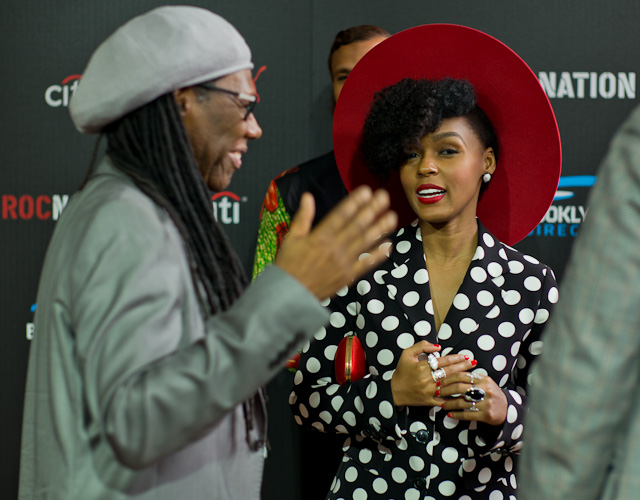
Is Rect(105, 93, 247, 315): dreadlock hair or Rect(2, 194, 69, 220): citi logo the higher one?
Rect(2, 194, 69, 220): citi logo

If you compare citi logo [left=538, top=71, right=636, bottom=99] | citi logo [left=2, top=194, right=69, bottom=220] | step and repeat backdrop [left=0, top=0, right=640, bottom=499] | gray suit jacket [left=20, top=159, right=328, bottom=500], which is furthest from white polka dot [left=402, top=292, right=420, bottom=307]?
citi logo [left=2, top=194, right=69, bottom=220]

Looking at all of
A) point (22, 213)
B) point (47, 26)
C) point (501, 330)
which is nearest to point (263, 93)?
point (47, 26)

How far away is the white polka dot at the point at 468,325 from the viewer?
1.84 metres

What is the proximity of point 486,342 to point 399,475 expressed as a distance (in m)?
0.40

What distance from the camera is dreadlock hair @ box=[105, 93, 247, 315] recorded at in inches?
46.3

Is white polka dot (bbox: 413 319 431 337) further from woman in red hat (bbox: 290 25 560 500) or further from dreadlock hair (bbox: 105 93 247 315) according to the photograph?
dreadlock hair (bbox: 105 93 247 315)

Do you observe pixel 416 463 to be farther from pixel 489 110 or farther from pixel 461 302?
pixel 489 110

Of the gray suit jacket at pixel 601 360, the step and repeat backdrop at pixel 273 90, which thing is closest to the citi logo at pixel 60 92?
the step and repeat backdrop at pixel 273 90

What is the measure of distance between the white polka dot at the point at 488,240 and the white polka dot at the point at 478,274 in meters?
0.10

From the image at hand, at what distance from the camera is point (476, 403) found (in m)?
1.71

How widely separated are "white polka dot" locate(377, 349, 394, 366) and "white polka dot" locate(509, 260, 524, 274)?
0.42 metres

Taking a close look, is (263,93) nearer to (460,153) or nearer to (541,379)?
(460,153)

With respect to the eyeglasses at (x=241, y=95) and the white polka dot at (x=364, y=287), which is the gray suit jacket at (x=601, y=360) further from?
the white polka dot at (x=364, y=287)

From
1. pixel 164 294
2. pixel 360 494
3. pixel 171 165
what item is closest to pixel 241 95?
pixel 171 165
